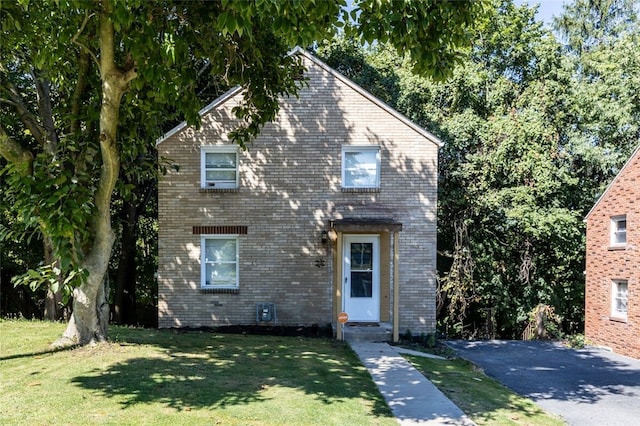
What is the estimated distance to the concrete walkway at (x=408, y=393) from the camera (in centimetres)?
674

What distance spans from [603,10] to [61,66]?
2557cm

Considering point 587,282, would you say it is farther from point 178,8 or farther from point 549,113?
point 178,8

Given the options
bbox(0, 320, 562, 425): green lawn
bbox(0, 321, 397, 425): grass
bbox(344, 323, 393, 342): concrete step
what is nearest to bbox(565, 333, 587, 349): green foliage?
bbox(344, 323, 393, 342): concrete step

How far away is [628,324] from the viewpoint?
1495cm

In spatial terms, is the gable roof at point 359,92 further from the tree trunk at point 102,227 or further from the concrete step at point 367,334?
→ the concrete step at point 367,334

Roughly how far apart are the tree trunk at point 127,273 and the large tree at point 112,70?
8078mm

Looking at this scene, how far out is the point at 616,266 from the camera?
1583 cm

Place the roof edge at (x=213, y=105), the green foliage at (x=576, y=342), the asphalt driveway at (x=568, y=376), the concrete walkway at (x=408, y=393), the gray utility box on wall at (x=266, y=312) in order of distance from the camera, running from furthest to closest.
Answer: the green foliage at (x=576, y=342) < the roof edge at (x=213, y=105) < the gray utility box on wall at (x=266, y=312) < the asphalt driveway at (x=568, y=376) < the concrete walkway at (x=408, y=393)

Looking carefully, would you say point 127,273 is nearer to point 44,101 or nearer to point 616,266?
point 44,101

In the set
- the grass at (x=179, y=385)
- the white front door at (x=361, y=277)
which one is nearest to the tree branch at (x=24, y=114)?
the grass at (x=179, y=385)

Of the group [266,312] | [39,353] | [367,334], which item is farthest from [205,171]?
[39,353]

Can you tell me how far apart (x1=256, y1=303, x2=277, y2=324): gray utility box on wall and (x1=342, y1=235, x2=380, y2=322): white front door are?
1.99m

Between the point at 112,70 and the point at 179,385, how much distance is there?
537cm

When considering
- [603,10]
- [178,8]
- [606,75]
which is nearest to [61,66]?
[178,8]
